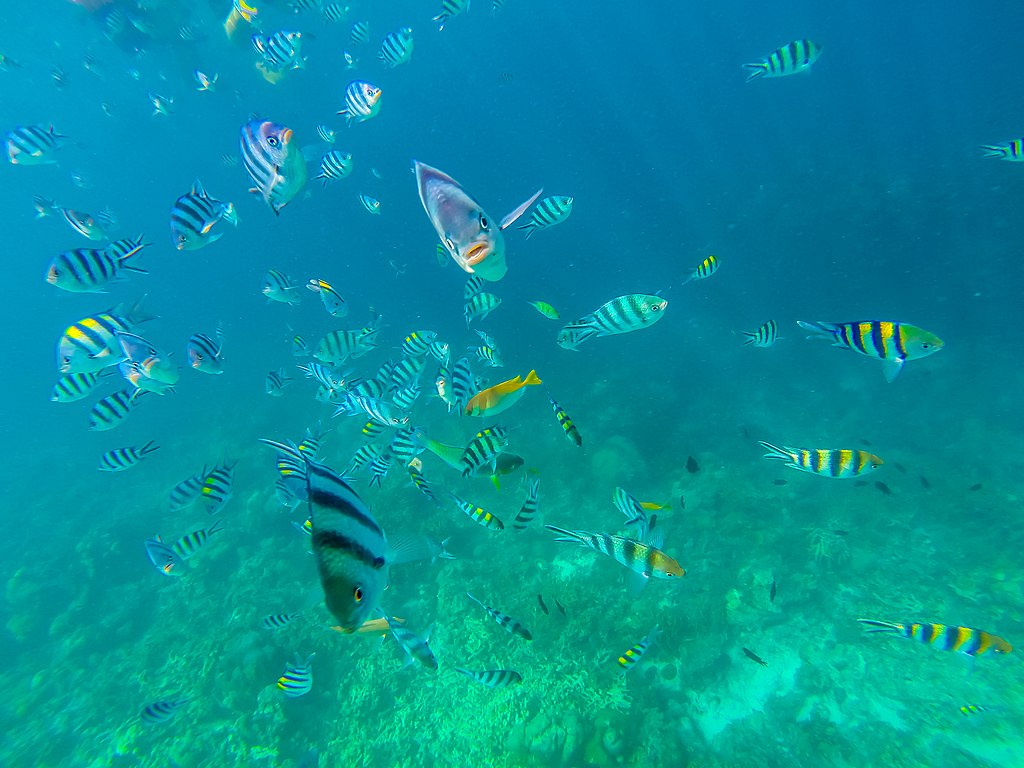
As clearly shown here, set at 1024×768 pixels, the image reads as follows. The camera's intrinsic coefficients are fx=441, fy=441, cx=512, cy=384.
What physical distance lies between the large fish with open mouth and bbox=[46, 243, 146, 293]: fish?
4.21m

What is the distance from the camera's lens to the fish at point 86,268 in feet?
15.0

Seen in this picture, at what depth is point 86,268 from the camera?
4.66 metres

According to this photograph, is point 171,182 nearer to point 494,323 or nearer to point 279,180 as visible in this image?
point 494,323

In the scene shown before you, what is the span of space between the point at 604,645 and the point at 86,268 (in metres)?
8.64

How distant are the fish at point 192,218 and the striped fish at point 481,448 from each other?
3.29m

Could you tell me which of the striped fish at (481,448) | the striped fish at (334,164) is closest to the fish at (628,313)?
the striped fish at (481,448)

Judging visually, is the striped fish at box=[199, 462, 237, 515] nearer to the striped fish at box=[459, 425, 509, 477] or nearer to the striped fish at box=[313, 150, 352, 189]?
the striped fish at box=[459, 425, 509, 477]

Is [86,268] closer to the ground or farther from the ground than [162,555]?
farther from the ground

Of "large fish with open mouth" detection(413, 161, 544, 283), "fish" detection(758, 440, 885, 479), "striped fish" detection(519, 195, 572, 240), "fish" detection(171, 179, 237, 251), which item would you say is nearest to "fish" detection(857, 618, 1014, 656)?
"fish" detection(758, 440, 885, 479)

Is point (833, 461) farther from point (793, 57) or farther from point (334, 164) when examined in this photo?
point (334, 164)

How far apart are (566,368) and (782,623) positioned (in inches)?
469

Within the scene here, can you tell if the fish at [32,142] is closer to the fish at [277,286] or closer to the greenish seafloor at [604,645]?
the fish at [277,286]

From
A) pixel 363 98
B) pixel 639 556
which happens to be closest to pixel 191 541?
pixel 639 556

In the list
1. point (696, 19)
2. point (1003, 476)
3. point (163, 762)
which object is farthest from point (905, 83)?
point (696, 19)
